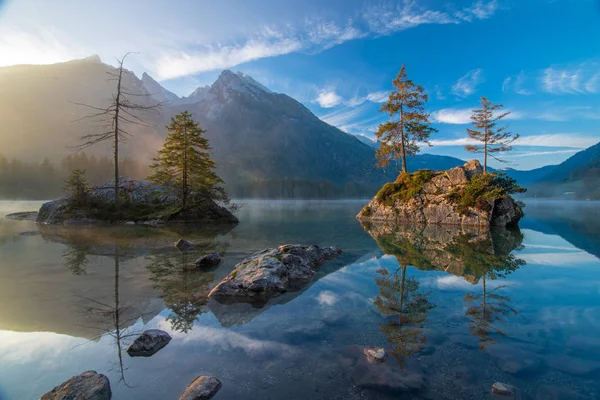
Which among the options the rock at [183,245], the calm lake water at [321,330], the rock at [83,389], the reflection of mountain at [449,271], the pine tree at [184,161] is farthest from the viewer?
the pine tree at [184,161]

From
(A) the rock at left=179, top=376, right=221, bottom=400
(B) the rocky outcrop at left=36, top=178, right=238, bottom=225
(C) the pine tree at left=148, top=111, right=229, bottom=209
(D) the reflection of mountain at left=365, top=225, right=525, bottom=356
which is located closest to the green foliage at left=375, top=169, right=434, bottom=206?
(D) the reflection of mountain at left=365, top=225, right=525, bottom=356

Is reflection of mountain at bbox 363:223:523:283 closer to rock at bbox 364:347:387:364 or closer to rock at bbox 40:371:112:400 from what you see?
rock at bbox 364:347:387:364

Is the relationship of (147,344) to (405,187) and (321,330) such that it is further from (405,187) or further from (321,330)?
(405,187)

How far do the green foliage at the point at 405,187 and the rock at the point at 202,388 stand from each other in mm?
33827

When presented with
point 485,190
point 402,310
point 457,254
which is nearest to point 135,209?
point 457,254

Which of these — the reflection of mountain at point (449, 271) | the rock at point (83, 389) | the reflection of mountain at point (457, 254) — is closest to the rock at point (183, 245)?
the reflection of mountain at point (449, 271)

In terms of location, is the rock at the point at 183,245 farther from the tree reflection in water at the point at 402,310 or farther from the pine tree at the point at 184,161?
the pine tree at the point at 184,161

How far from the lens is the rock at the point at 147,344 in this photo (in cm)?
522

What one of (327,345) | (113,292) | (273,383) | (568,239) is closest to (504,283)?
(327,345)

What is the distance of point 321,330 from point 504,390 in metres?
3.38

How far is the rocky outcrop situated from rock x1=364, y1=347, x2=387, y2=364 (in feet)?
94.5

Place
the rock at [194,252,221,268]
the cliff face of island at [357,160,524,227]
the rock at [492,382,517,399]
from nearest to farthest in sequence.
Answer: the rock at [492,382,517,399] < the rock at [194,252,221,268] < the cliff face of island at [357,160,524,227]

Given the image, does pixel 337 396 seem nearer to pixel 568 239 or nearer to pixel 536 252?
pixel 536 252

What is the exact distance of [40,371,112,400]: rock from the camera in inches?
154
